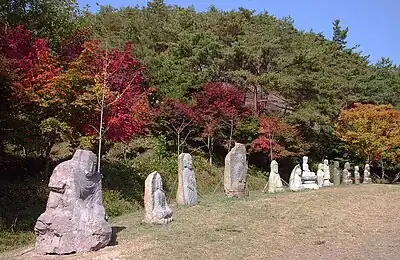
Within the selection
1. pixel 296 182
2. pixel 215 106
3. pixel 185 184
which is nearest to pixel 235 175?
pixel 185 184

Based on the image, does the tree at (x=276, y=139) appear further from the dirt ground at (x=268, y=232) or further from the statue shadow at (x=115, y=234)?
the statue shadow at (x=115, y=234)

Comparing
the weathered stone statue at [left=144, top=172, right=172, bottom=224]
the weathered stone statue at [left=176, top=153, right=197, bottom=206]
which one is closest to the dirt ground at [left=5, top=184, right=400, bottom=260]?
the weathered stone statue at [left=144, top=172, right=172, bottom=224]

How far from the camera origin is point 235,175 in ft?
47.7

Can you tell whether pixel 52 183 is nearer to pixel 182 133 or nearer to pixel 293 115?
pixel 182 133

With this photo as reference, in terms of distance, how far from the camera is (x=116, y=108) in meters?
15.5

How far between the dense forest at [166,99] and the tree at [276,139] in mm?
86

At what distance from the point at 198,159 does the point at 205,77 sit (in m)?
5.15

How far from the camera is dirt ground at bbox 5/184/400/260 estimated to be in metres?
8.45

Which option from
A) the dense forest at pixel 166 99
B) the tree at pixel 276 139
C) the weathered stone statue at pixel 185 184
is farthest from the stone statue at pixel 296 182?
the tree at pixel 276 139

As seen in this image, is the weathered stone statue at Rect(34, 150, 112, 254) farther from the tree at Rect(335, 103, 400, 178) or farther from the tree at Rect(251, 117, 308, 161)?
the tree at Rect(335, 103, 400, 178)

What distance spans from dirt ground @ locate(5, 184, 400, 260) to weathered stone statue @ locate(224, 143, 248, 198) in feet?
1.97

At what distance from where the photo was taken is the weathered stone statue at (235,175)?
571 inches

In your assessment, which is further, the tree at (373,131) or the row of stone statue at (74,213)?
the tree at (373,131)

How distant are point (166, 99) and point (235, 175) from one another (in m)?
9.81
